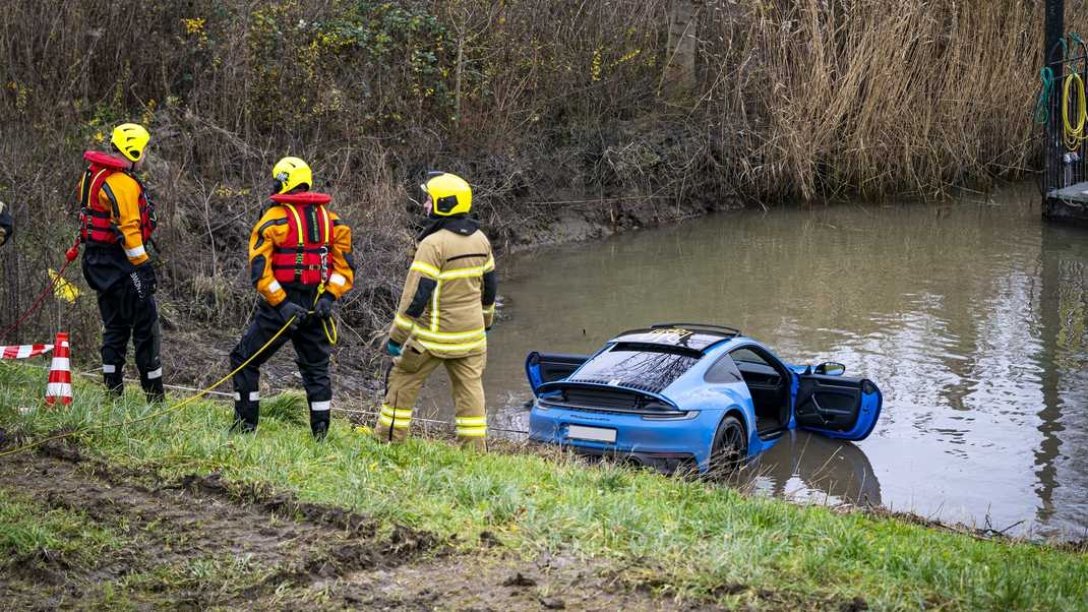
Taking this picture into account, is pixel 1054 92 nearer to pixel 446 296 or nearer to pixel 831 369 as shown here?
pixel 831 369

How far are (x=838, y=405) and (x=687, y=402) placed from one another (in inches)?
79.7

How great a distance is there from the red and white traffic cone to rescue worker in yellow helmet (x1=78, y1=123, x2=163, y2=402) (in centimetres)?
32

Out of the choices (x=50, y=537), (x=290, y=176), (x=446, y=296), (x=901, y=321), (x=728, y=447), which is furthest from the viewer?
(x=901, y=321)

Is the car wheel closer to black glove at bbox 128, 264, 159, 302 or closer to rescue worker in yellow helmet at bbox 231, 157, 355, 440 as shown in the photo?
rescue worker in yellow helmet at bbox 231, 157, 355, 440

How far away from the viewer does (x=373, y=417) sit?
414 inches

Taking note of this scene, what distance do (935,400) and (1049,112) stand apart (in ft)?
35.6

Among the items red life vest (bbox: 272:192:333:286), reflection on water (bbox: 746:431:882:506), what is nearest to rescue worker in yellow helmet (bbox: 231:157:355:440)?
red life vest (bbox: 272:192:333:286)

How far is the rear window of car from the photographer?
9375 mm

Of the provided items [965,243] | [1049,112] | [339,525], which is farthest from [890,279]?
[339,525]

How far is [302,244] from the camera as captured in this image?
7.78 meters

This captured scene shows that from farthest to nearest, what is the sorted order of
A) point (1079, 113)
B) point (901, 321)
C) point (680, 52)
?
point (680, 52) < point (1079, 113) < point (901, 321)

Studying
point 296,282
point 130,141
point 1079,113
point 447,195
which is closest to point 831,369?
point 447,195

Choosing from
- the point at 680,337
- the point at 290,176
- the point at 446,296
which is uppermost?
the point at 290,176

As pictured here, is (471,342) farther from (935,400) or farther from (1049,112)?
(1049,112)
